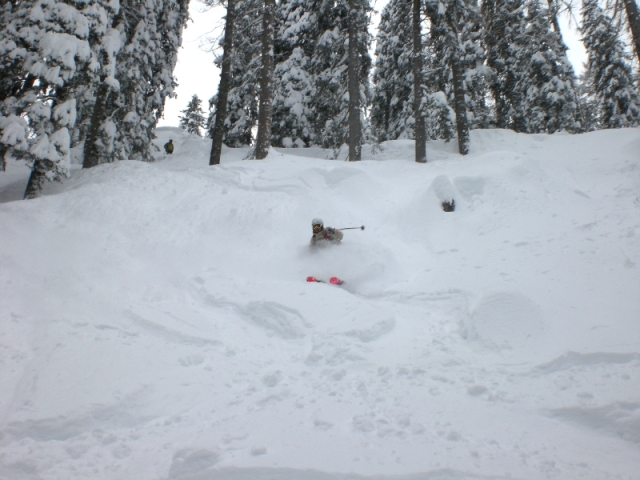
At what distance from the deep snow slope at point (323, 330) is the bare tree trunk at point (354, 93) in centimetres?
426

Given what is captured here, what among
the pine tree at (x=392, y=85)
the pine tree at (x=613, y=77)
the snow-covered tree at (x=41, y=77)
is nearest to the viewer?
the snow-covered tree at (x=41, y=77)

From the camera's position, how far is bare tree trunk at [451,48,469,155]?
14.8 metres

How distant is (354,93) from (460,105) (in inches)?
169

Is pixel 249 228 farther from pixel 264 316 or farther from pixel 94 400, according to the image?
pixel 94 400

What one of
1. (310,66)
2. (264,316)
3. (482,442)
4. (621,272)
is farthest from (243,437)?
(310,66)

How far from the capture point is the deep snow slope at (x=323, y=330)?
3.12m

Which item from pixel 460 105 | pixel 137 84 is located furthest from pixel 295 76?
pixel 460 105

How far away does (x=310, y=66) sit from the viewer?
1861 centimetres

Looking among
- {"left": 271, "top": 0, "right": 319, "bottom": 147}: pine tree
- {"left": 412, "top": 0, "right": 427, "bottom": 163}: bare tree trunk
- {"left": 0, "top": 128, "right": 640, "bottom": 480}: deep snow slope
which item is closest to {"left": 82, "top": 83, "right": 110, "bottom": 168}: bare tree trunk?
{"left": 0, "top": 128, "right": 640, "bottom": 480}: deep snow slope

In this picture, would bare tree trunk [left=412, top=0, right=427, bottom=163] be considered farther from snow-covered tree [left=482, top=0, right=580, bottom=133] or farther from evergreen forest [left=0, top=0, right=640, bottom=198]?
snow-covered tree [left=482, top=0, right=580, bottom=133]

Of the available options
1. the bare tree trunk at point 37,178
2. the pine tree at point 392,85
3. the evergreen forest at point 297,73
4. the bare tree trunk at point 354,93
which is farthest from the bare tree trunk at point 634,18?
the bare tree trunk at point 37,178

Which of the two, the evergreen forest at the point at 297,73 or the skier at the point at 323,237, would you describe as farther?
the evergreen forest at the point at 297,73

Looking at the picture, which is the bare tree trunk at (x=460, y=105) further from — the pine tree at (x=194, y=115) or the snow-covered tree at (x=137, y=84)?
the pine tree at (x=194, y=115)

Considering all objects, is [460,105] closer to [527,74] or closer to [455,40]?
[455,40]
